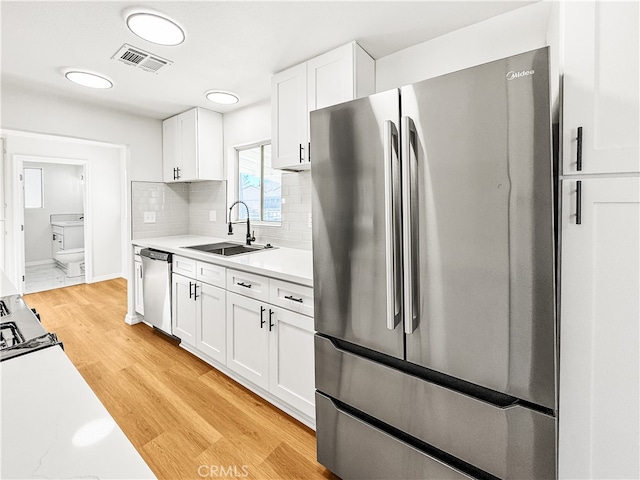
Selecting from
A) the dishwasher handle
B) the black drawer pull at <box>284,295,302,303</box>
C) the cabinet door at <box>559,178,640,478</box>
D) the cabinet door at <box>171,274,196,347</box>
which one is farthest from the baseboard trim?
the cabinet door at <box>559,178,640,478</box>

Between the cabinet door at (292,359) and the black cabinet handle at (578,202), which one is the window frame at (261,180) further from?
the black cabinet handle at (578,202)

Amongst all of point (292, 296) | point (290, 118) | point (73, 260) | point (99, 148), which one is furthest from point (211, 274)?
point (73, 260)

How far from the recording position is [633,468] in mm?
962

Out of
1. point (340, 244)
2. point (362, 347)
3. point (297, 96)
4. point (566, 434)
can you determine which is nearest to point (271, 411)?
point (362, 347)

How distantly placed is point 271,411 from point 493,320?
1.56 m

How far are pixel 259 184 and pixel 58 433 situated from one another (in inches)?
110

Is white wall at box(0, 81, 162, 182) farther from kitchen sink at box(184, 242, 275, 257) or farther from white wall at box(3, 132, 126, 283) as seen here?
white wall at box(3, 132, 126, 283)

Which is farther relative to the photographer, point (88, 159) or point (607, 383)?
point (88, 159)

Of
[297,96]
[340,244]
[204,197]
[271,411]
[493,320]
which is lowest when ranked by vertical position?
[271,411]

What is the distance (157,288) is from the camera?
302 cm

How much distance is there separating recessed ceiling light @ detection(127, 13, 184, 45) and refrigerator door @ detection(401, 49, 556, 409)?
56.3 inches

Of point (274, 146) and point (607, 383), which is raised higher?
point (274, 146)

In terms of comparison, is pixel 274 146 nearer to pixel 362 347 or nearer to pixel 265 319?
pixel 265 319

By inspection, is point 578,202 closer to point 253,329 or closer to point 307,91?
point 307,91
